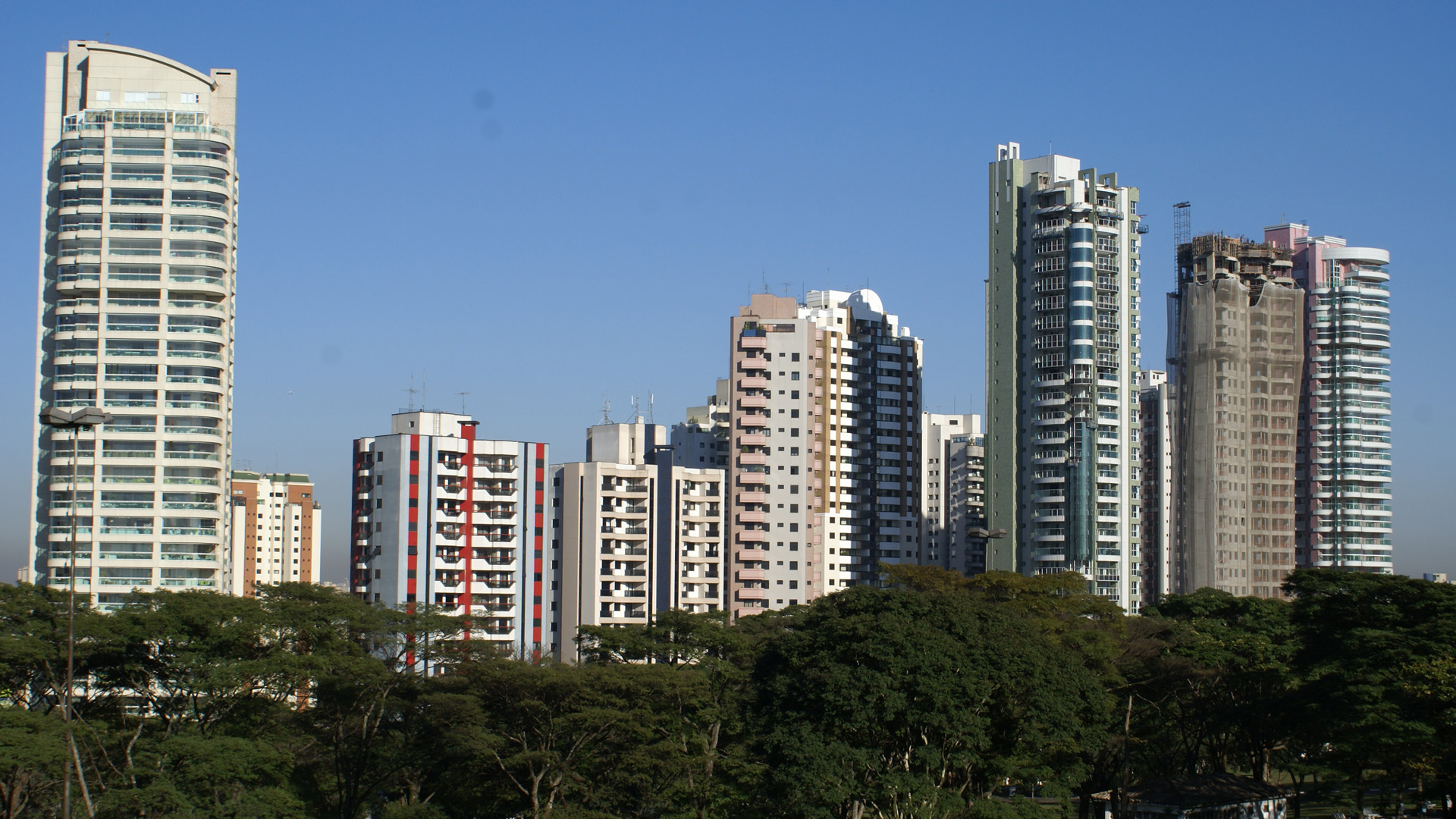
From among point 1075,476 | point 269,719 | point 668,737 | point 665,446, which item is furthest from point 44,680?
point 665,446

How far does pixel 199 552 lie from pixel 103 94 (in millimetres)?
25935

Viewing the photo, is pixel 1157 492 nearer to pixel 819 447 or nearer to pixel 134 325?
pixel 819 447

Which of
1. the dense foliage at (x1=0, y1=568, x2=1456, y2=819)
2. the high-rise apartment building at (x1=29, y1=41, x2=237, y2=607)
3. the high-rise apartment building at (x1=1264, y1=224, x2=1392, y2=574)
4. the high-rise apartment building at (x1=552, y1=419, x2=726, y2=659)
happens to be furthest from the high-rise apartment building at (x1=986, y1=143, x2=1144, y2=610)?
the high-rise apartment building at (x1=29, y1=41, x2=237, y2=607)

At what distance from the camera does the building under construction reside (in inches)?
4220

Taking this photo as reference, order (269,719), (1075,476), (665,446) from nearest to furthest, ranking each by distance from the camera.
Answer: (269,719) → (1075,476) → (665,446)

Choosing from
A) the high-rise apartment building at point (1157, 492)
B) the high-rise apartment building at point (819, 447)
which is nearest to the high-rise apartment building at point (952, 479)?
the high-rise apartment building at point (1157, 492)

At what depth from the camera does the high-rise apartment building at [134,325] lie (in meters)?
77.6

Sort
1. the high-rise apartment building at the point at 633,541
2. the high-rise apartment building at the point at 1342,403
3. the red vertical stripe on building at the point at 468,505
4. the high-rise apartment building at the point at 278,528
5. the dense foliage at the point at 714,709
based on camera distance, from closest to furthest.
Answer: the dense foliage at the point at 714,709 → the red vertical stripe on building at the point at 468,505 → the high-rise apartment building at the point at 633,541 → the high-rise apartment building at the point at 1342,403 → the high-rise apartment building at the point at 278,528

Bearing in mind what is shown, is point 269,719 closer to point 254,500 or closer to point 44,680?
point 44,680

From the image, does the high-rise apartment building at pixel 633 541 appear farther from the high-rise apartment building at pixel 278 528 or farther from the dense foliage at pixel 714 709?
the high-rise apartment building at pixel 278 528

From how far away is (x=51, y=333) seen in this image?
79.8 meters

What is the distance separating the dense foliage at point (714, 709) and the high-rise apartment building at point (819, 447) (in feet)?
156

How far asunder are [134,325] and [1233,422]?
75.3 metres

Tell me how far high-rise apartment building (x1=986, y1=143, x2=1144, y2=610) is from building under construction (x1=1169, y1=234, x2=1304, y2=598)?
5976 millimetres
